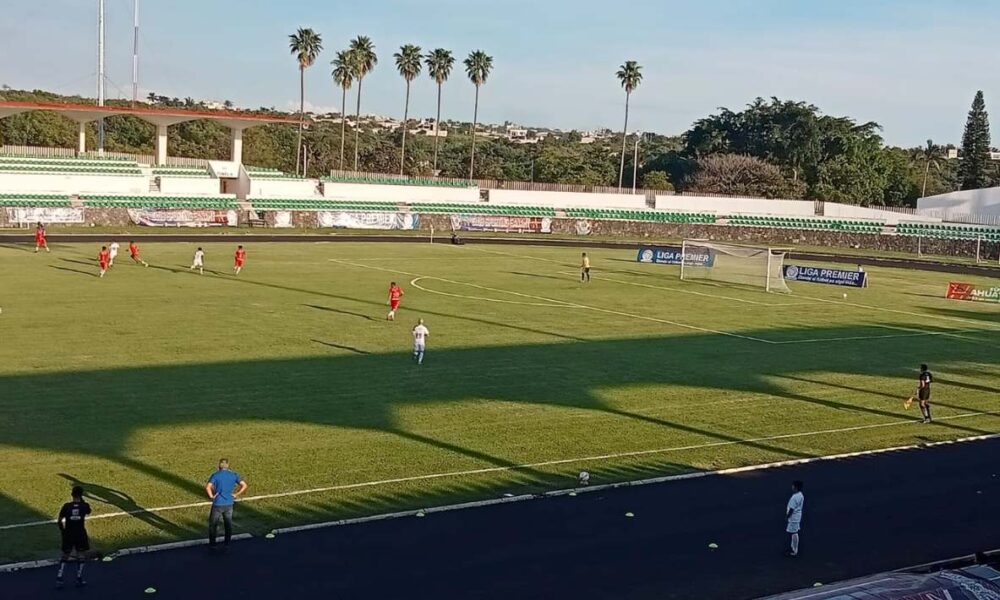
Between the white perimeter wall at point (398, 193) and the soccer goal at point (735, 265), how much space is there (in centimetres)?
3860

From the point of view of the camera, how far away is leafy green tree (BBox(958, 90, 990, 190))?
414 ft

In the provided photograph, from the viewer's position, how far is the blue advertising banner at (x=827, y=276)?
54.6m

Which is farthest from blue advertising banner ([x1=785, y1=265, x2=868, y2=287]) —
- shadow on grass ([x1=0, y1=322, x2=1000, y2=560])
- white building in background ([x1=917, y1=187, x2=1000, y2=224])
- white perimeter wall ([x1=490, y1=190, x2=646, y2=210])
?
white building in background ([x1=917, y1=187, x2=1000, y2=224])

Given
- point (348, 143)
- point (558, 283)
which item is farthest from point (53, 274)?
point (348, 143)

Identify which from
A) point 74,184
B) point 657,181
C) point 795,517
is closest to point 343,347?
point 795,517

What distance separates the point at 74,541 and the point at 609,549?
774cm

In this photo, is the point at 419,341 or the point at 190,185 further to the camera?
the point at 190,185

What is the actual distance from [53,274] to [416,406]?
27.5 metres

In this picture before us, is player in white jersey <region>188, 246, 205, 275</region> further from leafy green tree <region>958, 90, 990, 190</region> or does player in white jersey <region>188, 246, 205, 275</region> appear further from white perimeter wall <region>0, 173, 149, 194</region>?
leafy green tree <region>958, 90, 990, 190</region>

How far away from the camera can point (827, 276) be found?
5584 cm

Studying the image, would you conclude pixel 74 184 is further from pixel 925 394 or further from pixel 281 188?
pixel 925 394

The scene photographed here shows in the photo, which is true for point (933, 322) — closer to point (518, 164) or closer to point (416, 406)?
point (416, 406)

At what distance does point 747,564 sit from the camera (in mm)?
15000

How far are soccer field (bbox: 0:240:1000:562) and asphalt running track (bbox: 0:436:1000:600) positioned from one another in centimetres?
101
